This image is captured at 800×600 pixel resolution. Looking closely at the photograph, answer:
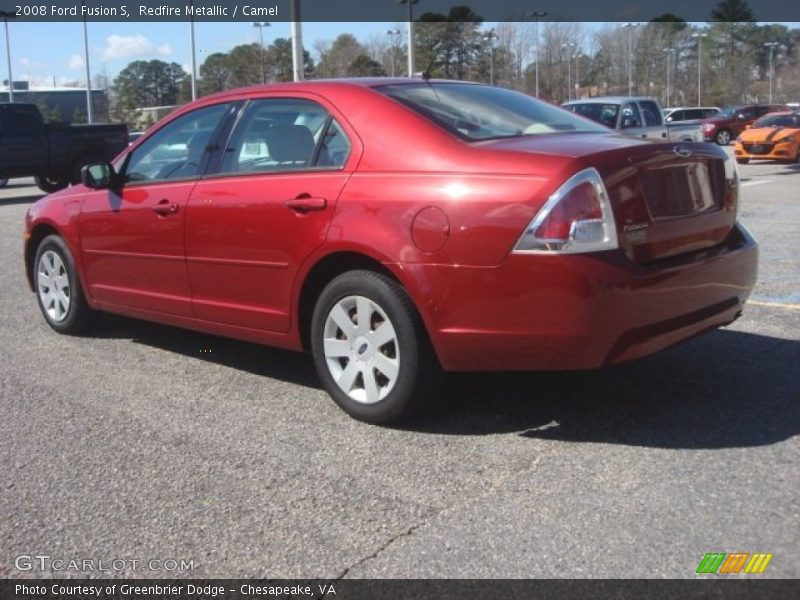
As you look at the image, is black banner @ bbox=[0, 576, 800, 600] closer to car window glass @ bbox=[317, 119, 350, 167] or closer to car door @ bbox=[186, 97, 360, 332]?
car door @ bbox=[186, 97, 360, 332]

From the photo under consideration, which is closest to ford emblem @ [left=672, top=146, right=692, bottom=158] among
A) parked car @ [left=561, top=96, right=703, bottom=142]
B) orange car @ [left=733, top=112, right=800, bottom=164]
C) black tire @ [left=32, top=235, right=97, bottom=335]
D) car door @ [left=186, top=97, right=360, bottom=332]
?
car door @ [left=186, top=97, right=360, bottom=332]

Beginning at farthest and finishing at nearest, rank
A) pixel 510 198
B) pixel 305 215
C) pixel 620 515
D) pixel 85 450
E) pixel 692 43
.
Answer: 1. pixel 692 43
2. pixel 305 215
3. pixel 85 450
4. pixel 510 198
5. pixel 620 515

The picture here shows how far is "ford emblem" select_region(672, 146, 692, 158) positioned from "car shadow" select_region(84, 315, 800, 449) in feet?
3.97

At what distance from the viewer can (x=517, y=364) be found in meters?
3.85

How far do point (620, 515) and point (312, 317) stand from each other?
1.94 metres

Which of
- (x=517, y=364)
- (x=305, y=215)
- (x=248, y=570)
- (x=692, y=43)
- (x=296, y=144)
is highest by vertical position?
(x=692, y=43)

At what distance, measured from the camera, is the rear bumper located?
3611 mm

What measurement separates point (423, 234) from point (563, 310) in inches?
27.7

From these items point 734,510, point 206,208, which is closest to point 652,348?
point 734,510

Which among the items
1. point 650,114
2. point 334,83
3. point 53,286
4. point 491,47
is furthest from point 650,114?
point 491,47

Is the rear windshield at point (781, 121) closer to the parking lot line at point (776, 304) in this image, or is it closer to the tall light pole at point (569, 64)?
the parking lot line at point (776, 304)

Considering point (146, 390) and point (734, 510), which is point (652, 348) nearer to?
point (734, 510)

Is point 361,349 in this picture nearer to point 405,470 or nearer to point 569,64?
point 405,470

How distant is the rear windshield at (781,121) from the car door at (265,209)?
2292 cm
